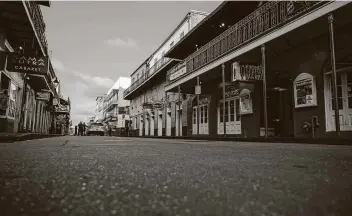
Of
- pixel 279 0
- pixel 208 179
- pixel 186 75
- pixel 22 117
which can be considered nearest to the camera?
pixel 208 179

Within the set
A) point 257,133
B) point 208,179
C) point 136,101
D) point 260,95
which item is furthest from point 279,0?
point 136,101

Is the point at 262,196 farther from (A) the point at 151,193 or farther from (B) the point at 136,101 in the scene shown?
(B) the point at 136,101

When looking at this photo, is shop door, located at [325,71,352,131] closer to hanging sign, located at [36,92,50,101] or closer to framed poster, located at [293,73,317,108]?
framed poster, located at [293,73,317,108]

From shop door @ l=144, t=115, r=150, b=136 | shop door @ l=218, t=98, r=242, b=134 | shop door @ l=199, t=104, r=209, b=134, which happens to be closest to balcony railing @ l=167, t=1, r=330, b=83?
shop door @ l=218, t=98, r=242, b=134

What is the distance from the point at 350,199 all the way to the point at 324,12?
8353 millimetres

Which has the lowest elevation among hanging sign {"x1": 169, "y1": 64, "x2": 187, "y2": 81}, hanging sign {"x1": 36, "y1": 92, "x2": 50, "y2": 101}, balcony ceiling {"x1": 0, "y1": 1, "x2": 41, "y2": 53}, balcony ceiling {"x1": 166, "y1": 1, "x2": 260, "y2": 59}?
hanging sign {"x1": 36, "y1": 92, "x2": 50, "y2": 101}

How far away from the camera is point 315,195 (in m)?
0.80

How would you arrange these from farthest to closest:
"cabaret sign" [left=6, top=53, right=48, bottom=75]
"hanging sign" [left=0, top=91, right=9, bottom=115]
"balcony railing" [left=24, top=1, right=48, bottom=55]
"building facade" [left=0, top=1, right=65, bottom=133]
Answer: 1. "balcony railing" [left=24, top=1, right=48, bottom=55]
2. "hanging sign" [left=0, top=91, right=9, bottom=115]
3. "cabaret sign" [left=6, top=53, right=48, bottom=75]
4. "building facade" [left=0, top=1, right=65, bottom=133]

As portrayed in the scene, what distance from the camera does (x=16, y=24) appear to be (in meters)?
12.0

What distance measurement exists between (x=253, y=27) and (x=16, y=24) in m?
9.92

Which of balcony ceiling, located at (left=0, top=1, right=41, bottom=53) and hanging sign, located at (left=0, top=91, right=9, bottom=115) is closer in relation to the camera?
balcony ceiling, located at (left=0, top=1, right=41, bottom=53)

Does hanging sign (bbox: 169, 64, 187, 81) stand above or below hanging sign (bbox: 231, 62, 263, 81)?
above

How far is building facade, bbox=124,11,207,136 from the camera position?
24856mm

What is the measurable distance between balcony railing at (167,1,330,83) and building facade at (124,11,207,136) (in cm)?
794
